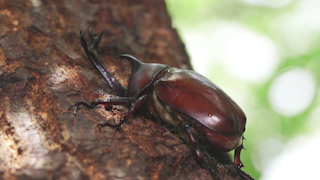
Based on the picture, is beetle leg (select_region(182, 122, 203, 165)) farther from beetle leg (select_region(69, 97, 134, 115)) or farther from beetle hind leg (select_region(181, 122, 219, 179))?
beetle leg (select_region(69, 97, 134, 115))

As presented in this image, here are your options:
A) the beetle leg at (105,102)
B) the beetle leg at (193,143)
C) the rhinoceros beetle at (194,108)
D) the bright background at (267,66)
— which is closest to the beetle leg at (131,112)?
the rhinoceros beetle at (194,108)

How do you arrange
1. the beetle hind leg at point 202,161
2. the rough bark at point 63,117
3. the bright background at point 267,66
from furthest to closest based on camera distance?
the bright background at point 267,66 < the beetle hind leg at point 202,161 < the rough bark at point 63,117

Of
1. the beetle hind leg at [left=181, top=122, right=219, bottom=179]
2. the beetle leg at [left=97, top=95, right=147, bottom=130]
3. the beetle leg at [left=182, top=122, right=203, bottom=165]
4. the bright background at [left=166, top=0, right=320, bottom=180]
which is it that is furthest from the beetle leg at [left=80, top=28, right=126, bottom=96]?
the bright background at [left=166, top=0, right=320, bottom=180]

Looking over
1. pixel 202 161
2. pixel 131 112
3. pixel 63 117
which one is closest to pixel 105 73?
pixel 131 112

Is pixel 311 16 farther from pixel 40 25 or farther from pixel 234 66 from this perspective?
pixel 40 25

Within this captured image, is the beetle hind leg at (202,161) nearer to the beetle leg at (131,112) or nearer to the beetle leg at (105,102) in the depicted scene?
the beetle leg at (131,112)
